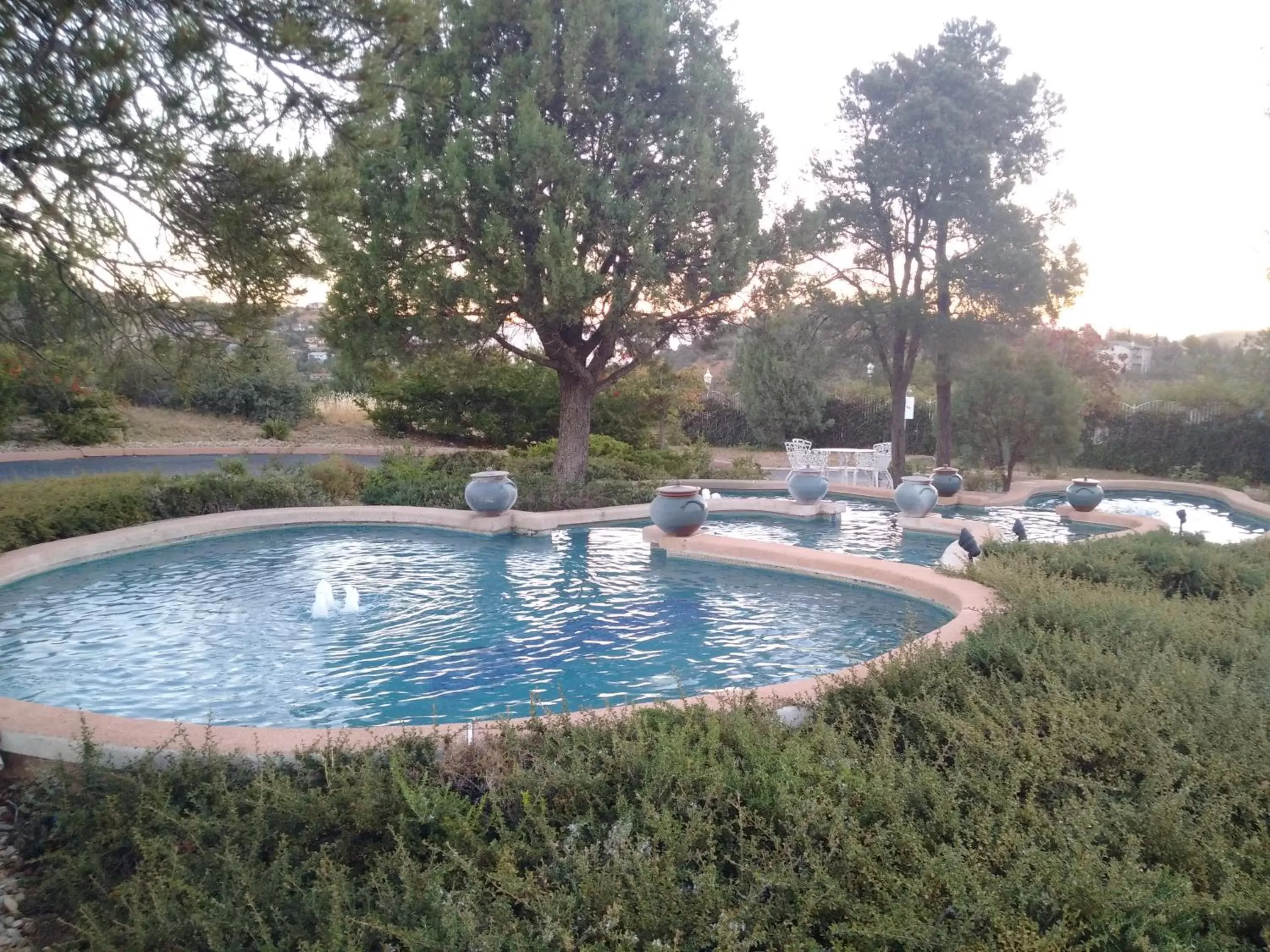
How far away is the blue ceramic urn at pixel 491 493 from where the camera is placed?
38.5 ft

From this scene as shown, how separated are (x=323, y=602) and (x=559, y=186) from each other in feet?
23.1

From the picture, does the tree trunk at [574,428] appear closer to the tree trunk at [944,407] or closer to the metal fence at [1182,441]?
the tree trunk at [944,407]

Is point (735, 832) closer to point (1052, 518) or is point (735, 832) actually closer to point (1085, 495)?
point (1085, 495)

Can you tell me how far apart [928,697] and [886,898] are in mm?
1781

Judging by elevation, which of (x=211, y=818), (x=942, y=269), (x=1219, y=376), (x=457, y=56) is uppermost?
(x=457, y=56)

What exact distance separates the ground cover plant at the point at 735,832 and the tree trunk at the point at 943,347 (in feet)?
44.3

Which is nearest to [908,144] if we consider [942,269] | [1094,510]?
[942,269]

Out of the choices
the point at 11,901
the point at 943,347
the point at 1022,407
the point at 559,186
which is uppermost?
the point at 559,186

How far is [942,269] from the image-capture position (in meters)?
17.2

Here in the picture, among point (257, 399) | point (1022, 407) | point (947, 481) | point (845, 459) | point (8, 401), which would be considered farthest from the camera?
point (257, 399)

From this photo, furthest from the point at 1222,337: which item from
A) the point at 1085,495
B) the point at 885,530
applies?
the point at 885,530

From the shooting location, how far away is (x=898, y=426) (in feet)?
62.9

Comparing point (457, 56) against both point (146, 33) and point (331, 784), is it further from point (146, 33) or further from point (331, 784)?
point (331, 784)

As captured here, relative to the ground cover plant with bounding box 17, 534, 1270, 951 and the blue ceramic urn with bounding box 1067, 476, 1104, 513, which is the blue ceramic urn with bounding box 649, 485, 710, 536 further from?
the blue ceramic urn with bounding box 1067, 476, 1104, 513
